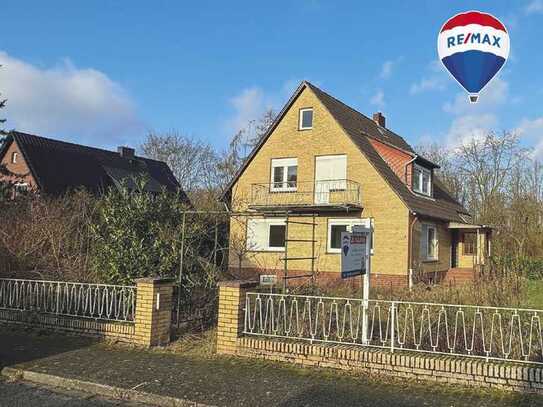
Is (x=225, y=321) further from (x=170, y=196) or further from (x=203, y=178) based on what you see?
(x=203, y=178)

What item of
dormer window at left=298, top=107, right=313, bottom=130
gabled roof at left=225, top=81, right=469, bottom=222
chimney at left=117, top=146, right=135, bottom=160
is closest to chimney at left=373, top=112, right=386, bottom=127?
gabled roof at left=225, top=81, right=469, bottom=222

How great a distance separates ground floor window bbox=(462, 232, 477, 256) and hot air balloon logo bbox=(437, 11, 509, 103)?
897 inches

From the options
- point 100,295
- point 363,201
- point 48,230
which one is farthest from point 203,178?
point 100,295

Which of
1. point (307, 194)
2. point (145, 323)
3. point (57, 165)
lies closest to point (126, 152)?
point (57, 165)

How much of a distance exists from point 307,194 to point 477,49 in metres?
16.3

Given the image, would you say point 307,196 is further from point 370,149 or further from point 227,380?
point 227,380

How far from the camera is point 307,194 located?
25.0m

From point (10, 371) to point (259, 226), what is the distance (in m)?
18.8

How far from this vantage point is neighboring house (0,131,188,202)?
3161cm

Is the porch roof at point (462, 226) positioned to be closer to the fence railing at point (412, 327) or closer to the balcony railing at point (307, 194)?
the balcony railing at point (307, 194)

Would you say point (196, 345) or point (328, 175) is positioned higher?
point (328, 175)

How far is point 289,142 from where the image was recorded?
25844mm

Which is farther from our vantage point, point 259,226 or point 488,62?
point 259,226

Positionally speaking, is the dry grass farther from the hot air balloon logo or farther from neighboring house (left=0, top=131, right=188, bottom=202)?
neighboring house (left=0, top=131, right=188, bottom=202)
